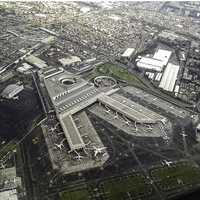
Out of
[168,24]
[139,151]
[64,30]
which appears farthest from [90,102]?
[168,24]

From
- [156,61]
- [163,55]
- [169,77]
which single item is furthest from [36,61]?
[163,55]

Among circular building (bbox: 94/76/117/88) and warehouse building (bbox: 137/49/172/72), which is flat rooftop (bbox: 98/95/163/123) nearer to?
circular building (bbox: 94/76/117/88)

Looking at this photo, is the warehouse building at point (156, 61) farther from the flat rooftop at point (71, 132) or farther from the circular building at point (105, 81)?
the flat rooftop at point (71, 132)

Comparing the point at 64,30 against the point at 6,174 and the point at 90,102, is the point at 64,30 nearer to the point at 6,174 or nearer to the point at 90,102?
the point at 90,102

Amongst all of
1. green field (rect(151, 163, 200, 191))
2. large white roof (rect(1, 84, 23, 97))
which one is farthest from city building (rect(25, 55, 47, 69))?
green field (rect(151, 163, 200, 191))

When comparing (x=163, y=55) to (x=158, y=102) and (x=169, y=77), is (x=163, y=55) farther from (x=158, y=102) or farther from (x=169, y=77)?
(x=158, y=102)

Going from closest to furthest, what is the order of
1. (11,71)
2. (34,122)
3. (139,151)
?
(139,151)
(34,122)
(11,71)

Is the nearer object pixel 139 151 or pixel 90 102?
pixel 139 151
